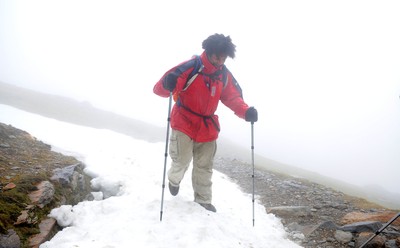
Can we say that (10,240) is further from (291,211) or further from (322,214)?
(322,214)

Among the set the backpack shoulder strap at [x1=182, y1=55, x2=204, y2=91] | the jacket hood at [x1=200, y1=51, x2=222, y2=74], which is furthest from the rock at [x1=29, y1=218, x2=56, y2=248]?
the jacket hood at [x1=200, y1=51, x2=222, y2=74]

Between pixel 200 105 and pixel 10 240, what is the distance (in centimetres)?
458

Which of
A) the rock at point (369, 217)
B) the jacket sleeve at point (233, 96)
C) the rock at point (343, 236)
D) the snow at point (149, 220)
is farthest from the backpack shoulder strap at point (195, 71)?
the rock at point (369, 217)

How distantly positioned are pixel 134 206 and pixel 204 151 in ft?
7.38

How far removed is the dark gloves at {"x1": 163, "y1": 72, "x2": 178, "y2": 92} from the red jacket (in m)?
Answer: 0.29

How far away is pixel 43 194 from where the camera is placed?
5.58 meters

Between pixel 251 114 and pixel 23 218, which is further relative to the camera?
pixel 251 114

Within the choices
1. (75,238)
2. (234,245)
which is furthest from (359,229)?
(75,238)

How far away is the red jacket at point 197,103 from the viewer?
6645 millimetres

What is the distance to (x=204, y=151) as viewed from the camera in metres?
7.35

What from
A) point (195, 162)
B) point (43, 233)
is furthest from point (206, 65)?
point (43, 233)

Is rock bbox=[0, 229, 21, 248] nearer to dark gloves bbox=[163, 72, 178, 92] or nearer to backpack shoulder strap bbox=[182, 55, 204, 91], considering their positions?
dark gloves bbox=[163, 72, 178, 92]

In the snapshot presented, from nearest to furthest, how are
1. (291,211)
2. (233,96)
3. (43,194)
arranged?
1. (43,194)
2. (233,96)
3. (291,211)

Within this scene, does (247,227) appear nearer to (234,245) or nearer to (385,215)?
(234,245)
